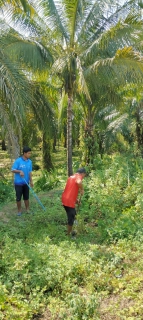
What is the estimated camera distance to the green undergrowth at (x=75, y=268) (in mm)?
4148

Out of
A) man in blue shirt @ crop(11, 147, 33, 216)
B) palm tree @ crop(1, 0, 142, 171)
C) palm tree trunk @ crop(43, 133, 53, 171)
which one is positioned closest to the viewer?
man in blue shirt @ crop(11, 147, 33, 216)

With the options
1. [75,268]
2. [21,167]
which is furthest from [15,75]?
[75,268]

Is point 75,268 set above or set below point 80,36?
below

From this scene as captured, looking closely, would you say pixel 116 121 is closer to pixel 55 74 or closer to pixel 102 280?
pixel 55 74

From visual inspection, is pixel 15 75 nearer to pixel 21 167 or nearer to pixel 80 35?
pixel 21 167

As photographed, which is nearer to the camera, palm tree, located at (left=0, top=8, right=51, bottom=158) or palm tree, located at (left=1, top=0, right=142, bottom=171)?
palm tree, located at (left=0, top=8, right=51, bottom=158)

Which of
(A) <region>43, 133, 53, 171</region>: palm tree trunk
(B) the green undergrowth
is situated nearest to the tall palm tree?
(B) the green undergrowth

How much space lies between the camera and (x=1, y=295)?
4266mm

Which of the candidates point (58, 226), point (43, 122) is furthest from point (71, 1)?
point (58, 226)

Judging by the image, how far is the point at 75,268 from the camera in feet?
16.0

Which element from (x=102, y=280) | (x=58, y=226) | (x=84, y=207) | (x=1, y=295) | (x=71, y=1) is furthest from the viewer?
(x=71, y=1)

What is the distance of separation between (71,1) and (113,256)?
7800 mm

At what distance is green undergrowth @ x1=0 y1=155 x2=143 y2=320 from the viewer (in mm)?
4148

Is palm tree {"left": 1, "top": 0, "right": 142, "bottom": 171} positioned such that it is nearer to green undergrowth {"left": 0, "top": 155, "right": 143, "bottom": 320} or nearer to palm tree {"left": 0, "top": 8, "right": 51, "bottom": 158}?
palm tree {"left": 0, "top": 8, "right": 51, "bottom": 158}
